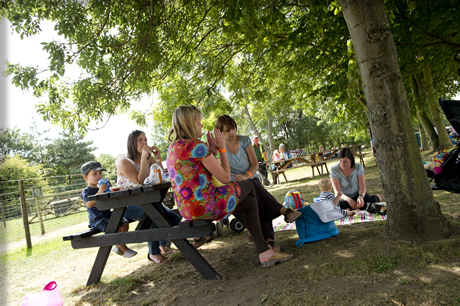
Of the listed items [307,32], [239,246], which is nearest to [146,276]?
[239,246]

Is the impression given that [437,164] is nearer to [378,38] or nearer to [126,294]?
[378,38]

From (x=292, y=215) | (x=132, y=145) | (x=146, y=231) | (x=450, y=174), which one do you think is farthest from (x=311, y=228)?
(x=450, y=174)

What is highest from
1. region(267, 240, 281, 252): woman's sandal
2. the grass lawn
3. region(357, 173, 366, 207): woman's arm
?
region(357, 173, 366, 207): woman's arm

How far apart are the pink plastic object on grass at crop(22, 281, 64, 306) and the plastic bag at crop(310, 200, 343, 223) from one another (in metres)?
2.71

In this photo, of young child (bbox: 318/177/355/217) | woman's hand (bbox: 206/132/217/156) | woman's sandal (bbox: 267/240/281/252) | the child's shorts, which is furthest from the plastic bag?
the child's shorts

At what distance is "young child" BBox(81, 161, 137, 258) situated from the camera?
390 centimetres

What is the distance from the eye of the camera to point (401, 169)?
9.59 feet

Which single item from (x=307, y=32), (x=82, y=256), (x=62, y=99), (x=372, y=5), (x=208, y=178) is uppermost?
(x=307, y=32)

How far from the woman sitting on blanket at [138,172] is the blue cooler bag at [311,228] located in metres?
1.53

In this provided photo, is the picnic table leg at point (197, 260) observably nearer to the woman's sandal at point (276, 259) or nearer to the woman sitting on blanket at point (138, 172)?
the woman's sandal at point (276, 259)

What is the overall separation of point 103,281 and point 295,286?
229cm

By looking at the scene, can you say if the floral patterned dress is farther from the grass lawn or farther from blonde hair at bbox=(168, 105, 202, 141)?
the grass lawn

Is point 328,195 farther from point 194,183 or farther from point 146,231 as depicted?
point 146,231

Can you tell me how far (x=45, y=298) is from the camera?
2.79 metres
